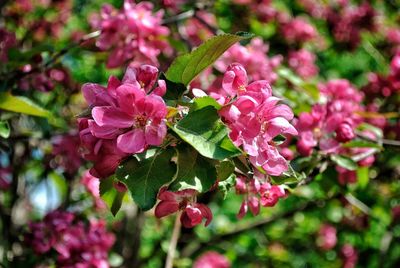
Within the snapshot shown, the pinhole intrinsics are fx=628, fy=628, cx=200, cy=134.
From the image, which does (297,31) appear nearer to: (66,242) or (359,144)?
(359,144)

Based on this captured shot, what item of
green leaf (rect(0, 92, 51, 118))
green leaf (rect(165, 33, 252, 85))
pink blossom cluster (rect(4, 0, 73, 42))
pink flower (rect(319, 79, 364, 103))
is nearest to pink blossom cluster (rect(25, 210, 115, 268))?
green leaf (rect(0, 92, 51, 118))

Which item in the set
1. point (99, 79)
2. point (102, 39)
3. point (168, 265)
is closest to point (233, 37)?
point (102, 39)

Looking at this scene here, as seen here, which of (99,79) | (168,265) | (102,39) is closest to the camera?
(102,39)

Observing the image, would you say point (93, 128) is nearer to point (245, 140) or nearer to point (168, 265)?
point (245, 140)

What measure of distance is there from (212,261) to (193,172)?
3.32 m

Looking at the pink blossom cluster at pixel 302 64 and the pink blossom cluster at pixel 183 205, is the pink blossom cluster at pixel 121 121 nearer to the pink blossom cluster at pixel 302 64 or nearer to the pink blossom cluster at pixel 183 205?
the pink blossom cluster at pixel 183 205

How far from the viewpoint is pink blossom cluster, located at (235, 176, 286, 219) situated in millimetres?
1596

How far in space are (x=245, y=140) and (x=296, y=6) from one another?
3.78m

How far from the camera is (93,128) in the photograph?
1292mm

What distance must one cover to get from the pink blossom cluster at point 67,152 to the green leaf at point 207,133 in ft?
5.21

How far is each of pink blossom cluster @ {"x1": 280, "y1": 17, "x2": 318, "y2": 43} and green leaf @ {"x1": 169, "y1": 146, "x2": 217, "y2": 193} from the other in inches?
129

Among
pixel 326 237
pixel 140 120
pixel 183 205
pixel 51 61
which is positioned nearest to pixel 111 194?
pixel 183 205

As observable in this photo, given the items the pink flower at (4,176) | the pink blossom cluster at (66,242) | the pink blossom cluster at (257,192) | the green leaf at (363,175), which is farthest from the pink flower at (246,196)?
the pink flower at (4,176)

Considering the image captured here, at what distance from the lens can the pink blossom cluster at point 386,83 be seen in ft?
9.58
